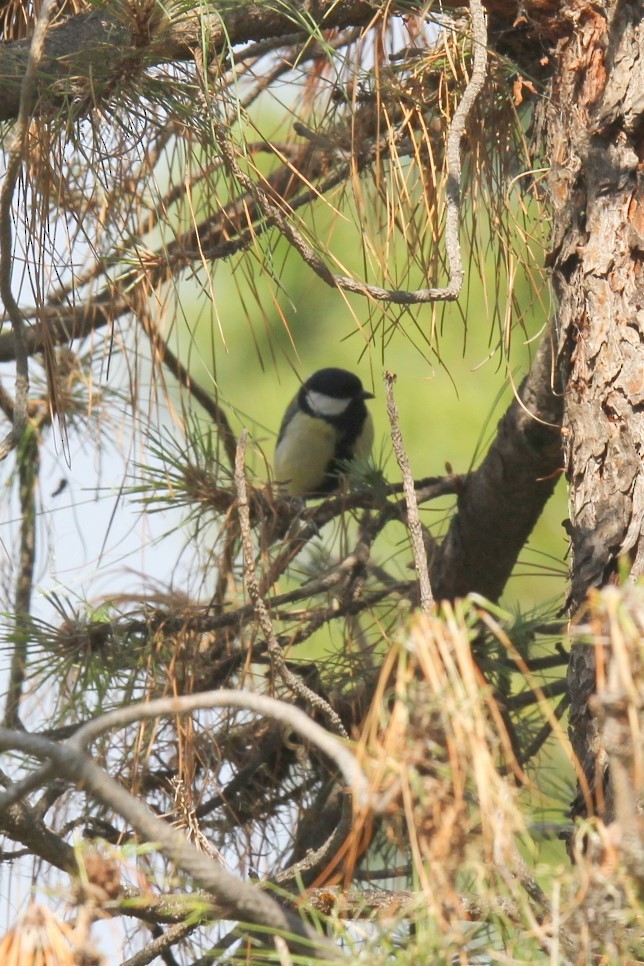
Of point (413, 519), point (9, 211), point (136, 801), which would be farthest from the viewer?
point (9, 211)

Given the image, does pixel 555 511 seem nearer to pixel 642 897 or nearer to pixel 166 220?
pixel 166 220

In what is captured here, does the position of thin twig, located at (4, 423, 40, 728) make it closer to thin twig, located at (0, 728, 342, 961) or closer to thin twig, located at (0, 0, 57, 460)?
thin twig, located at (0, 0, 57, 460)

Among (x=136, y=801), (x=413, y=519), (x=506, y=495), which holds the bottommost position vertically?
(x=136, y=801)

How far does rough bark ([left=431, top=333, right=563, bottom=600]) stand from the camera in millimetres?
1521

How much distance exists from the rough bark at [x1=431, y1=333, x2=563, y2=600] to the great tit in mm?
1334

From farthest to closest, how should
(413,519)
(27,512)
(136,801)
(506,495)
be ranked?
(27,512) < (506,495) < (413,519) < (136,801)

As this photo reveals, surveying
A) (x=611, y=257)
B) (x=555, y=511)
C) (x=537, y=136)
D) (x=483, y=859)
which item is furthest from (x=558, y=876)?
(x=555, y=511)

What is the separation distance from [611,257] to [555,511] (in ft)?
6.91

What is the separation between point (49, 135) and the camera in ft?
4.10

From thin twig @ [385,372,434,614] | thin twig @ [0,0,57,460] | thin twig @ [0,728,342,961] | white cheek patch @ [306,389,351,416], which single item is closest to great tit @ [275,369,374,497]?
white cheek patch @ [306,389,351,416]

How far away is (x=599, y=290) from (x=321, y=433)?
2037 millimetres

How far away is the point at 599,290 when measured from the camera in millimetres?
1169

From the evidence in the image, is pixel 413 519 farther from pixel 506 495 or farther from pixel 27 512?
pixel 27 512

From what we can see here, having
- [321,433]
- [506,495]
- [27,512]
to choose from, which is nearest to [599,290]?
[506,495]
